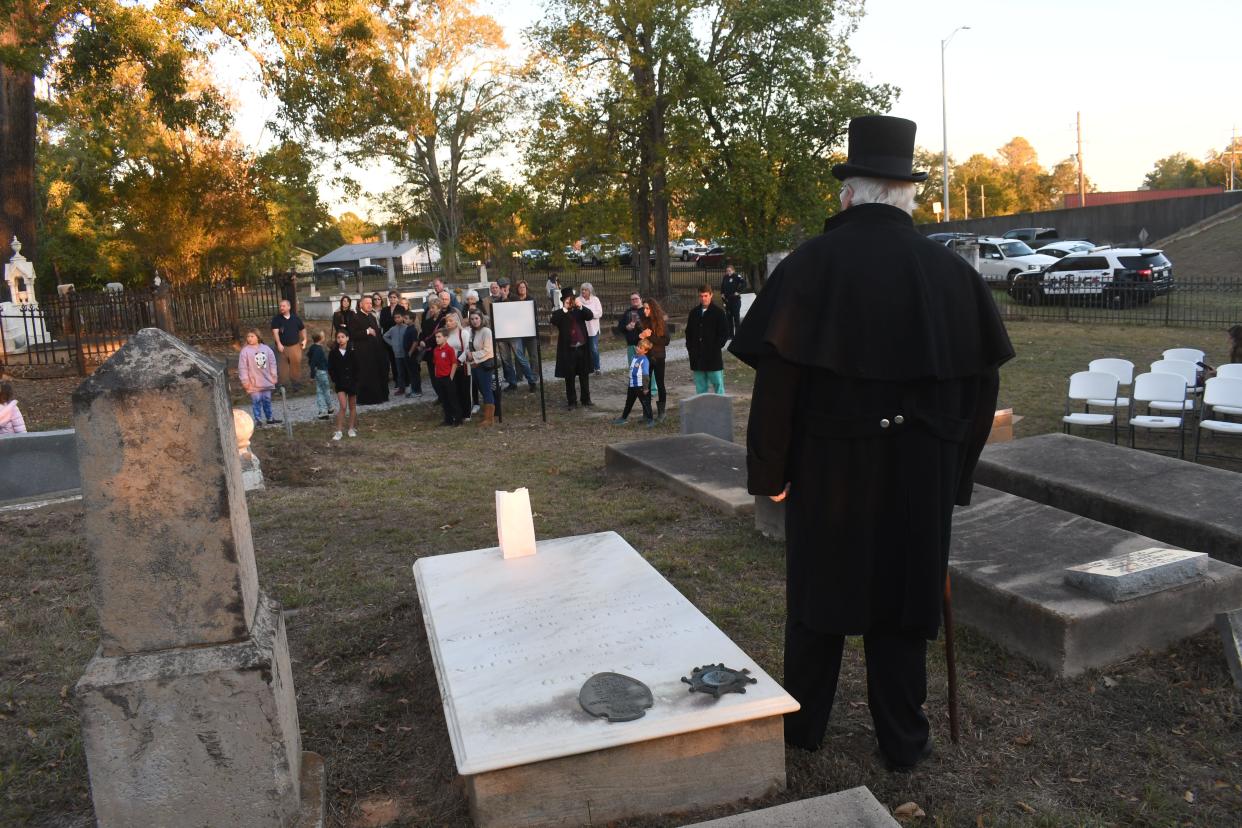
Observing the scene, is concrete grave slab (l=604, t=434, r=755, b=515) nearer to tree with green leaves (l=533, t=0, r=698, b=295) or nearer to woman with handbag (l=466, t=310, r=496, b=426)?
woman with handbag (l=466, t=310, r=496, b=426)

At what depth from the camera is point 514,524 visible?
5.57m

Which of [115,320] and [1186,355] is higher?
[115,320]

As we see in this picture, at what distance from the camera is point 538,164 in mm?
26219

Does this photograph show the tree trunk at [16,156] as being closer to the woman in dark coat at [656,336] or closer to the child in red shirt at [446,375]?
the child in red shirt at [446,375]

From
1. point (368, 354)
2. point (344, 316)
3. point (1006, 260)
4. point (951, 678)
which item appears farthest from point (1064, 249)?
point (951, 678)

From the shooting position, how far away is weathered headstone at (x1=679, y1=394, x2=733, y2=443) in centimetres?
1054

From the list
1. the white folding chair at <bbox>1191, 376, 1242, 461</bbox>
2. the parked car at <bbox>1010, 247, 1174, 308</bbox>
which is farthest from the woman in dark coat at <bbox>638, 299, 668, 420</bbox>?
the parked car at <bbox>1010, 247, 1174, 308</bbox>

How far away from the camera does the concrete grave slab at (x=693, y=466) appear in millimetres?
7594

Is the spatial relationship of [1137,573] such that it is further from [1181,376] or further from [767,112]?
[767,112]

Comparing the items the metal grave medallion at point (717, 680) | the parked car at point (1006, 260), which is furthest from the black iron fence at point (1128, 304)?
→ the metal grave medallion at point (717, 680)

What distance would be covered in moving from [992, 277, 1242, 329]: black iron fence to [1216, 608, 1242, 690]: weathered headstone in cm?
1597

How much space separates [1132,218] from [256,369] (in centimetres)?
3984

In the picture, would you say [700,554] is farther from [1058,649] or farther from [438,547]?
[1058,649]

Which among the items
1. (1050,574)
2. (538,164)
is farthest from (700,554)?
(538,164)
